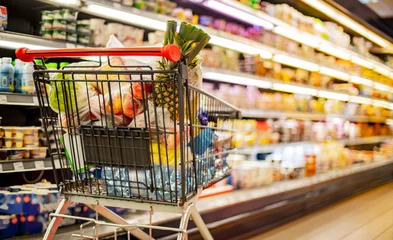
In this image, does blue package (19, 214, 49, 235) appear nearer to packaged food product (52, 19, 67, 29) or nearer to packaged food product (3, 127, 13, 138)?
packaged food product (3, 127, 13, 138)

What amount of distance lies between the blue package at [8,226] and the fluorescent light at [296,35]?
306 centimetres

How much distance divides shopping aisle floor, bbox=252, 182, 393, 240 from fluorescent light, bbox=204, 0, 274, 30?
1721 millimetres

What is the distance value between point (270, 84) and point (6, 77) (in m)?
2.62

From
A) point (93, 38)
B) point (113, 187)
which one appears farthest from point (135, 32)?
point (113, 187)

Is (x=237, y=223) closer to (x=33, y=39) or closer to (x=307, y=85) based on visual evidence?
(x=33, y=39)

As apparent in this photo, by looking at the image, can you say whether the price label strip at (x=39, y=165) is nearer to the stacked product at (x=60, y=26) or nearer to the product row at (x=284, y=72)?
the stacked product at (x=60, y=26)

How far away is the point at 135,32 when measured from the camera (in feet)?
9.34

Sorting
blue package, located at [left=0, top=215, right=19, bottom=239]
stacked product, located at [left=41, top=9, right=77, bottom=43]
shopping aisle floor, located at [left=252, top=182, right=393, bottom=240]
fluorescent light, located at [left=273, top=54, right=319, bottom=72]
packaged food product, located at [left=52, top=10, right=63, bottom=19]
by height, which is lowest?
shopping aisle floor, located at [left=252, top=182, right=393, bottom=240]

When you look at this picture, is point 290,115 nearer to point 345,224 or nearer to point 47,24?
point 345,224

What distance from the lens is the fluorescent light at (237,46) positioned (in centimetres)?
353

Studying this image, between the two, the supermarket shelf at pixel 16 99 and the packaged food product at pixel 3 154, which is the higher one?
the supermarket shelf at pixel 16 99

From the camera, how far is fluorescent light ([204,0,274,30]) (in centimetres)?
327

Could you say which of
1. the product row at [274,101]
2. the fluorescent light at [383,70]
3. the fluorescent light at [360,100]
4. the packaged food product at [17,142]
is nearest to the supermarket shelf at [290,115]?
the product row at [274,101]

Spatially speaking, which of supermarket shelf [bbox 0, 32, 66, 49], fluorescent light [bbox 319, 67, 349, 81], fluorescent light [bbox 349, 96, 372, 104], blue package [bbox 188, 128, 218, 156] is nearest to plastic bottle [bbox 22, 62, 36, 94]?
supermarket shelf [bbox 0, 32, 66, 49]
